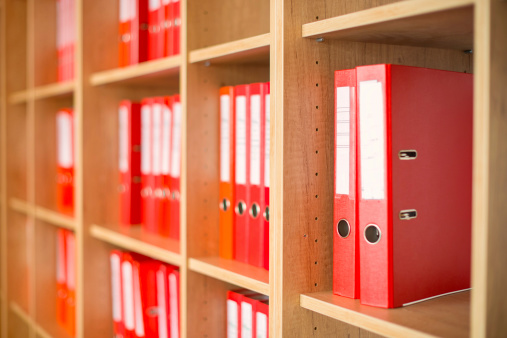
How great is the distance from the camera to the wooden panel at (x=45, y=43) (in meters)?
2.20

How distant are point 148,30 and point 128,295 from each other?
33.1 inches

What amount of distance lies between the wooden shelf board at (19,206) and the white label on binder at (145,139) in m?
0.85

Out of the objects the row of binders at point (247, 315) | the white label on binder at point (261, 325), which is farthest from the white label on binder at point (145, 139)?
the white label on binder at point (261, 325)

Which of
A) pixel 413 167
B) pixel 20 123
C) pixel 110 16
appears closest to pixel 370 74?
pixel 413 167

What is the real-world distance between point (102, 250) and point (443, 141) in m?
1.24

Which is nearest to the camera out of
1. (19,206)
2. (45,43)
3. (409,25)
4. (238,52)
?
(409,25)

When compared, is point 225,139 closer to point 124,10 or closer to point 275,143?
point 275,143

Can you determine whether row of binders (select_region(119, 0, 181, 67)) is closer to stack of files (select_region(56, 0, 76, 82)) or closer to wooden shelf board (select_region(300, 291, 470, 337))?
stack of files (select_region(56, 0, 76, 82))

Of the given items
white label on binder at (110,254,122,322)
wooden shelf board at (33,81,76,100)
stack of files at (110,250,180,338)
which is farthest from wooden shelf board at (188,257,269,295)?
wooden shelf board at (33,81,76,100)

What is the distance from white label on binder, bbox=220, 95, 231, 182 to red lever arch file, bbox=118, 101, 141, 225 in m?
0.51

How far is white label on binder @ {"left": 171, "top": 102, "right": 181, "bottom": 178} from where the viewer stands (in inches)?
59.0

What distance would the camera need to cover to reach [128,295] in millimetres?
1693

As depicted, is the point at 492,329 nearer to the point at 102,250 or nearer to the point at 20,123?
the point at 102,250

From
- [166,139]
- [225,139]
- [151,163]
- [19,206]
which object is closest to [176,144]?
[166,139]
